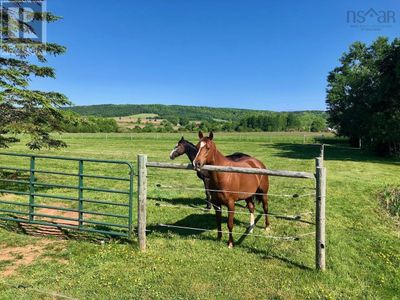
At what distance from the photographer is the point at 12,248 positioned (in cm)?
706

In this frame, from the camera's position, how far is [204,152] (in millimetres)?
6660

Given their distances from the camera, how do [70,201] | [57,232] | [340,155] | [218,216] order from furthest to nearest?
[340,155] → [70,201] → [57,232] → [218,216]

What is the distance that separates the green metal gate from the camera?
7441 mm

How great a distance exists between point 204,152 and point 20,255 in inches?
152

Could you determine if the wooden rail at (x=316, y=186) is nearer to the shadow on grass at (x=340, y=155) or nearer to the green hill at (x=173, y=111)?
the shadow on grass at (x=340, y=155)

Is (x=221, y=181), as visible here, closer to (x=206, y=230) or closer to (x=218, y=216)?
(x=218, y=216)

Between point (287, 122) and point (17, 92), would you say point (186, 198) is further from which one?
point (287, 122)

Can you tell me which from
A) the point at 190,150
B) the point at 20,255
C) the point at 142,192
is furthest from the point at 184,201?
the point at 20,255

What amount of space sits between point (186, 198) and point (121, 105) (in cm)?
17067

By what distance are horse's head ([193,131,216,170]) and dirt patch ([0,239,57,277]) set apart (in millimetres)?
3415

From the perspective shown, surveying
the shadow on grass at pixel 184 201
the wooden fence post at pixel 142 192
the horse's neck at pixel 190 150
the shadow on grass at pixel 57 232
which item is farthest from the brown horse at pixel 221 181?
the shadow on grass at pixel 184 201

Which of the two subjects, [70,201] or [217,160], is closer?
[217,160]

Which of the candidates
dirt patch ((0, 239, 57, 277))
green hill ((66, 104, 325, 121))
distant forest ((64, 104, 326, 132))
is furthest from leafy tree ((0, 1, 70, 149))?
green hill ((66, 104, 325, 121))

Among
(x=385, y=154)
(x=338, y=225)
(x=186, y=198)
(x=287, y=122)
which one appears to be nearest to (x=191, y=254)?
(x=338, y=225)
